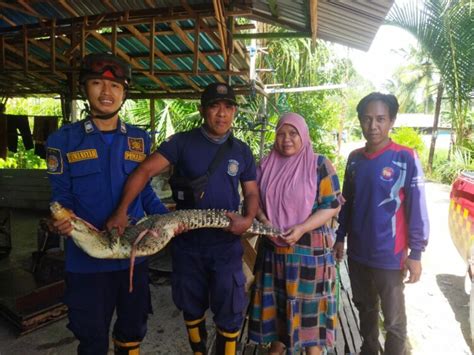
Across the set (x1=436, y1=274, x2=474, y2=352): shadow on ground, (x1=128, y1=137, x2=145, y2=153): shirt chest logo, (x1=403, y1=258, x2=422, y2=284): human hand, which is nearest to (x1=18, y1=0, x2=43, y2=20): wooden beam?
(x1=128, y1=137, x2=145, y2=153): shirt chest logo

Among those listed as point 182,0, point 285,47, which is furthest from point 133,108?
point 182,0

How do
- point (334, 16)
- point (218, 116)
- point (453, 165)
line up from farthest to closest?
point (453, 165)
point (334, 16)
point (218, 116)

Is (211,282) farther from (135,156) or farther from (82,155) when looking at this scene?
(82,155)

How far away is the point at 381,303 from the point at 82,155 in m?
2.22

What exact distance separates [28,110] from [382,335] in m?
12.0

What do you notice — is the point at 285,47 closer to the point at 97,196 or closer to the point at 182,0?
the point at 182,0

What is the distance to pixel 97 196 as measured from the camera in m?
1.85

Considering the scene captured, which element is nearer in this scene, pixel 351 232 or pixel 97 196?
pixel 97 196

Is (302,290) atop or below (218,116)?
below

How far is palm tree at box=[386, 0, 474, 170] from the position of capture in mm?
7875

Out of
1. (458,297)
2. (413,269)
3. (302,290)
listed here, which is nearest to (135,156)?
(302,290)

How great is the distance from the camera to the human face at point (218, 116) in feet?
6.79

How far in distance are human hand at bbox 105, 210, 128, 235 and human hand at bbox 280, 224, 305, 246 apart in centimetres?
96

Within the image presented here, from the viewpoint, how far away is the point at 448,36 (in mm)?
7961
